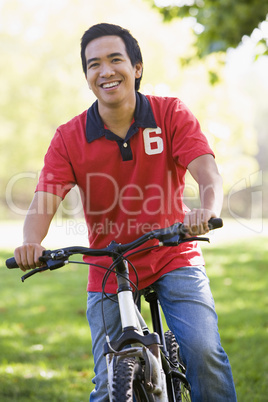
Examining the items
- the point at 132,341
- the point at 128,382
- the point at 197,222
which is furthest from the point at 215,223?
the point at 128,382

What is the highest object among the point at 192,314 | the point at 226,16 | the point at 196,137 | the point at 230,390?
the point at 226,16

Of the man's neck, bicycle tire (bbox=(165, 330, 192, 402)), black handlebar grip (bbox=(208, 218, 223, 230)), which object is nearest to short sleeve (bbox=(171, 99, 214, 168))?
the man's neck

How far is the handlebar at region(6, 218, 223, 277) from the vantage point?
221cm

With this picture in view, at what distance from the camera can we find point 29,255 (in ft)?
7.73

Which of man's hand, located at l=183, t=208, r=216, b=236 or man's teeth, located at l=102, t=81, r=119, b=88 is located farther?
man's teeth, located at l=102, t=81, r=119, b=88

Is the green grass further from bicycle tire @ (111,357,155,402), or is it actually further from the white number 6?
the white number 6

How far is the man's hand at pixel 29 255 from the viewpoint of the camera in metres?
2.35

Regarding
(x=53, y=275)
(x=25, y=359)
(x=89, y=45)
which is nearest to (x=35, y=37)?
(x=53, y=275)

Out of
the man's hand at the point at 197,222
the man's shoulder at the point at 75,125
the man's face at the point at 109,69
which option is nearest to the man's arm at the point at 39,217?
the man's shoulder at the point at 75,125

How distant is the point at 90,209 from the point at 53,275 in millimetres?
7120

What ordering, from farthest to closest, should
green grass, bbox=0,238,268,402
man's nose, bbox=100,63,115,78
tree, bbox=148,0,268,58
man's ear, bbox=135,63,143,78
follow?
tree, bbox=148,0,268,58 → green grass, bbox=0,238,268,402 → man's ear, bbox=135,63,143,78 → man's nose, bbox=100,63,115,78

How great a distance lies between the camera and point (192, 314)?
103 inches

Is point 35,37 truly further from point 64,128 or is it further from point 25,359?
point 64,128

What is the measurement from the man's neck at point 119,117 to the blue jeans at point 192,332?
81 centimetres
